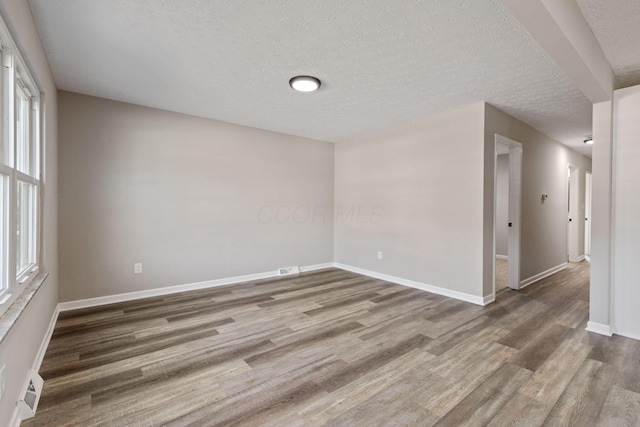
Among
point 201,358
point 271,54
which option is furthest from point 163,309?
point 271,54

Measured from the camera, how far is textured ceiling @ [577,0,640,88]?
6.09ft

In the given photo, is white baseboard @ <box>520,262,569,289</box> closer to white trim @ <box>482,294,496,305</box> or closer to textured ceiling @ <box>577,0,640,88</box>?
white trim @ <box>482,294,496,305</box>

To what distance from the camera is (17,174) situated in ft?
5.71

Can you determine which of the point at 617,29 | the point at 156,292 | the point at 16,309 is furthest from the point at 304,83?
the point at 156,292

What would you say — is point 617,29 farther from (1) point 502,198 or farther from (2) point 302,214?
(1) point 502,198

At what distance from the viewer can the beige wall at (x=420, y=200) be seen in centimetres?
355

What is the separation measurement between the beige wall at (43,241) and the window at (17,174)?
0.11 m

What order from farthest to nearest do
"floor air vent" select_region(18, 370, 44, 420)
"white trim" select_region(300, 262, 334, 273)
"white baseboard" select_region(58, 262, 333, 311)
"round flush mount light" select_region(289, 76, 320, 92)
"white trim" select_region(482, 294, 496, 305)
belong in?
1. "white trim" select_region(300, 262, 334, 273)
2. "white trim" select_region(482, 294, 496, 305)
3. "white baseboard" select_region(58, 262, 333, 311)
4. "round flush mount light" select_region(289, 76, 320, 92)
5. "floor air vent" select_region(18, 370, 44, 420)

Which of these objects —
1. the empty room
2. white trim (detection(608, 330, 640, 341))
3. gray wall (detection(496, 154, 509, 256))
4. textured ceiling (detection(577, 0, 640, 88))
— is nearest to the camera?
the empty room

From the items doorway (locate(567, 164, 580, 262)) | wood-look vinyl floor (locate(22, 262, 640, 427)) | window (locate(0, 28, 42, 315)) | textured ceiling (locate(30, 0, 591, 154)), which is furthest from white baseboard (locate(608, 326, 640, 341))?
window (locate(0, 28, 42, 315))

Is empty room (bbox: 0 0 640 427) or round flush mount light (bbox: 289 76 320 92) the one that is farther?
round flush mount light (bbox: 289 76 320 92)

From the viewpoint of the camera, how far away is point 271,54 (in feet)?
7.85

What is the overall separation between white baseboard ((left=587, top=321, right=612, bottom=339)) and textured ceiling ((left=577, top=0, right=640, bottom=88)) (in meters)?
2.40

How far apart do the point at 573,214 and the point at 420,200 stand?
14.7 feet
